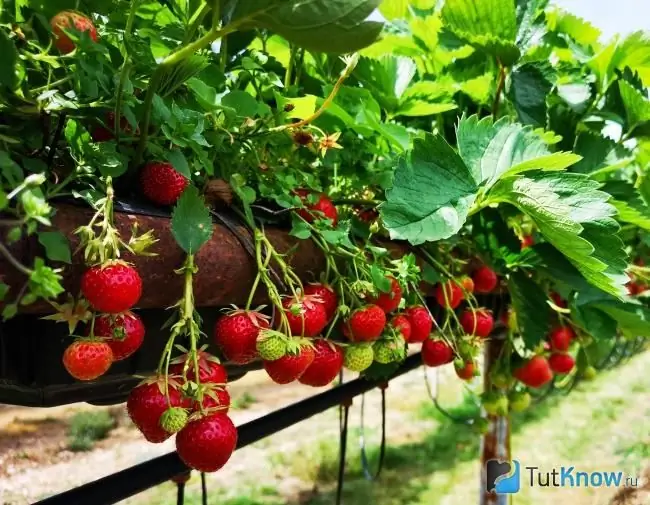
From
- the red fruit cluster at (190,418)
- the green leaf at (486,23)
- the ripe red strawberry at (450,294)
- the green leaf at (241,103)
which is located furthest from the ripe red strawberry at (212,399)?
the green leaf at (486,23)

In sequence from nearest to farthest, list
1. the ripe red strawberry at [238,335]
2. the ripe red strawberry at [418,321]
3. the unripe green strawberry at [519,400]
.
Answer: the ripe red strawberry at [238,335] → the ripe red strawberry at [418,321] → the unripe green strawberry at [519,400]

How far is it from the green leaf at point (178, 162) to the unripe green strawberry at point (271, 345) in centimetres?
11

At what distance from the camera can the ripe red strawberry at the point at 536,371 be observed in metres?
1.08

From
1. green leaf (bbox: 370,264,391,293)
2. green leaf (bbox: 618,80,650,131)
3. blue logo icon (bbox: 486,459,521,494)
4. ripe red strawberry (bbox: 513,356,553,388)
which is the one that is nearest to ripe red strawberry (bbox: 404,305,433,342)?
green leaf (bbox: 370,264,391,293)

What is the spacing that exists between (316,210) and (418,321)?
0.16 m

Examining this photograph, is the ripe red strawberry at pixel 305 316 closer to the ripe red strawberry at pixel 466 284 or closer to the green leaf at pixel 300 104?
the green leaf at pixel 300 104

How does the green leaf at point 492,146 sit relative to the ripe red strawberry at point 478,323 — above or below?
above

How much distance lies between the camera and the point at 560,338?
1061 millimetres

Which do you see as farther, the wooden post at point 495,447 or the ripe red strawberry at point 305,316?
the wooden post at point 495,447

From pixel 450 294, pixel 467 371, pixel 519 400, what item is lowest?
pixel 519 400

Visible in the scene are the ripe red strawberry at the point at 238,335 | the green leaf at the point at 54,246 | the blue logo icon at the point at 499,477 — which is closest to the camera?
the green leaf at the point at 54,246

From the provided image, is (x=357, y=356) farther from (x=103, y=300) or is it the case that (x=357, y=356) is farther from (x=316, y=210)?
(x=103, y=300)

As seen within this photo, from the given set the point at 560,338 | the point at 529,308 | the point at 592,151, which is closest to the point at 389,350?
the point at 529,308

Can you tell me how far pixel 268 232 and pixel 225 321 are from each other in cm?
10
